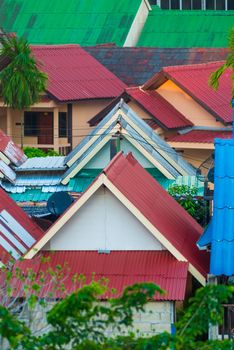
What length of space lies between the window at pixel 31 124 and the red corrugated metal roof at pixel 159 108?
10.4 meters

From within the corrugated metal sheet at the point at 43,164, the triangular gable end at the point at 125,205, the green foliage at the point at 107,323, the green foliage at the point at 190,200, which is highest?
the corrugated metal sheet at the point at 43,164

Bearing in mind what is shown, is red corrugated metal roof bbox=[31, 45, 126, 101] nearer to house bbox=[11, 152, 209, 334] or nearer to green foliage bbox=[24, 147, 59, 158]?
green foliage bbox=[24, 147, 59, 158]

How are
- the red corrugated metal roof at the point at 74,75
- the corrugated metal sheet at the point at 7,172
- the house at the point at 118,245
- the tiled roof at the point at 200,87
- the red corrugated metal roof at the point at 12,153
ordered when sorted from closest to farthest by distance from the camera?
the house at the point at 118,245, the corrugated metal sheet at the point at 7,172, the red corrugated metal roof at the point at 12,153, the tiled roof at the point at 200,87, the red corrugated metal roof at the point at 74,75

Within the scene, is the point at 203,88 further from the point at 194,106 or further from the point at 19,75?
the point at 19,75

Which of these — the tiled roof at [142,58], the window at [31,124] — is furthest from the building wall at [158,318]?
the tiled roof at [142,58]

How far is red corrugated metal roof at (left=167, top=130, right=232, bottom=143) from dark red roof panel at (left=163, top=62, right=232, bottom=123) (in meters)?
0.61

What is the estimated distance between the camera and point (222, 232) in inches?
1307

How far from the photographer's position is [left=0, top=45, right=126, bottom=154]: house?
71938 mm

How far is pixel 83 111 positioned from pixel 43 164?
80.0 ft

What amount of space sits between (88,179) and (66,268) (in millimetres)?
13164

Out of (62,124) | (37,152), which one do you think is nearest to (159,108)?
(37,152)

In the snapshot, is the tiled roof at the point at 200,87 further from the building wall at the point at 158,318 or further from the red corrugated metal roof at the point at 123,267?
the building wall at the point at 158,318

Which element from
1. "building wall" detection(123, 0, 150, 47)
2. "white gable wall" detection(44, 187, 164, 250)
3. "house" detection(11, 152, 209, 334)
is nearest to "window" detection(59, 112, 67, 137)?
"building wall" detection(123, 0, 150, 47)

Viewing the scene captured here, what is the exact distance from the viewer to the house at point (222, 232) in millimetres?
32781
